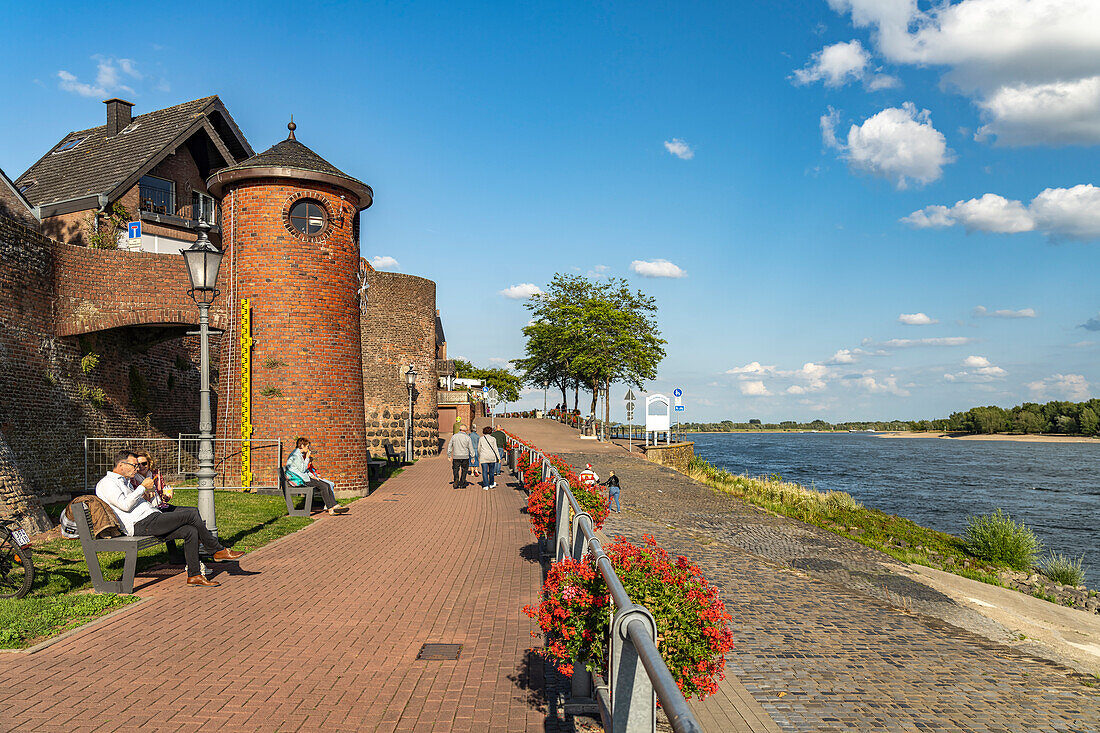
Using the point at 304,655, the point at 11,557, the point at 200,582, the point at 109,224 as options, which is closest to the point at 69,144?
the point at 109,224

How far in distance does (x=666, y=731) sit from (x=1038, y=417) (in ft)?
532

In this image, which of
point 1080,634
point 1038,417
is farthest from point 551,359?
point 1038,417

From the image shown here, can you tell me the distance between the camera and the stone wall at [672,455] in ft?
124

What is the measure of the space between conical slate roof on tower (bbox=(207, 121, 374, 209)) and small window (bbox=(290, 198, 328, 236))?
61 cm

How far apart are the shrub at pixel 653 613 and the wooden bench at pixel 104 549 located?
5053 mm

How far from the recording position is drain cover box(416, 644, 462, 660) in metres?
5.74

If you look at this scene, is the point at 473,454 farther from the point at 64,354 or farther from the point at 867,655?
the point at 867,655

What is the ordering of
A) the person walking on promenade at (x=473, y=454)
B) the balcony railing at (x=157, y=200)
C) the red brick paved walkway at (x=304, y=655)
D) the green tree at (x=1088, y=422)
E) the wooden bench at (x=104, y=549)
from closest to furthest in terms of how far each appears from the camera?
the red brick paved walkway at (x=304, y=655)
the wooden bench at (x=104, y=549)
the person walking on promenade at (x=473, y=454)
the balcony railing at (x=157, y=200)
the green tree at (x=1088, y=422)

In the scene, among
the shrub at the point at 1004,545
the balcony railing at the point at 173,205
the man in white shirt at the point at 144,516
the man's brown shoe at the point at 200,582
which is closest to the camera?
the man in white shirt at the point at 144,516

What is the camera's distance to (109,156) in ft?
88.6

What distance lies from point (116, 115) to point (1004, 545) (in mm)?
35256

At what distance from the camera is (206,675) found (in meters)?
5.24

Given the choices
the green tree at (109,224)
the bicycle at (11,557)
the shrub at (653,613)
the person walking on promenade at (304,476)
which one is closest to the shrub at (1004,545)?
the person walking on promenade at (304,476)

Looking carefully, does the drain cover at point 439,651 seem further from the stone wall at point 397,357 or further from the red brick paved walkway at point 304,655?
the stone wall at point 397,357
